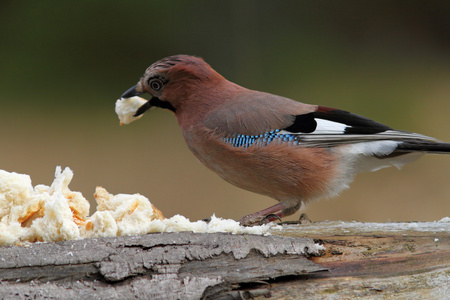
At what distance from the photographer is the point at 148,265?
1.84 meters

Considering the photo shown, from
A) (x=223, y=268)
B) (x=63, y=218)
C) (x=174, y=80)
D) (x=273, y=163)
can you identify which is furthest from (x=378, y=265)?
(x=174, y=80)

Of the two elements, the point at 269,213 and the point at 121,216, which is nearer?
the point at 121,216

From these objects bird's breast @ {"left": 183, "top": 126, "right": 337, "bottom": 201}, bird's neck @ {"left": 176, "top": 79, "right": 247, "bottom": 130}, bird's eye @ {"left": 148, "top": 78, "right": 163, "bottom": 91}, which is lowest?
bird's breast @ {"left": 183, "top": 126, "right": 337, "bottom": 201}

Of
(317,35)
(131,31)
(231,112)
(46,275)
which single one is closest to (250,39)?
(317,35)

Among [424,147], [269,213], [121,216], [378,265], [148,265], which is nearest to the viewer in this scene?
[148,265]

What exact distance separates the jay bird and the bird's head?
0.02 m

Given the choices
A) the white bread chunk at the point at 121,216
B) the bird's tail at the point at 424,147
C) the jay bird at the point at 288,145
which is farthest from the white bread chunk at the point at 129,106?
the bird's tail at the point at 424,147

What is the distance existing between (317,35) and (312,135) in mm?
3826

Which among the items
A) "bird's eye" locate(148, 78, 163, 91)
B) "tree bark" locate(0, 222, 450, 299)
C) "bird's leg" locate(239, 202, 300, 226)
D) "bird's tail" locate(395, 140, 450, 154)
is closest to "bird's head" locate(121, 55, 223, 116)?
"bird's eye" locate(148, 78, 163, 91)

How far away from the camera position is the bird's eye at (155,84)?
3.10 meters

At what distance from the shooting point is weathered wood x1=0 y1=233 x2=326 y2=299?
5.76 feet

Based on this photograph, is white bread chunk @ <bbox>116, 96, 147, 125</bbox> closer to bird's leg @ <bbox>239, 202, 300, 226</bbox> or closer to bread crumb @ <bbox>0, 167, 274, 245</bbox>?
bird's leg @ <bbox>239, 202, 300, 226</bbox>

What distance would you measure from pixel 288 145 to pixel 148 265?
3.97 ft

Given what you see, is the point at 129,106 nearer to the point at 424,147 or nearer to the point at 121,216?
the point at 121,216
